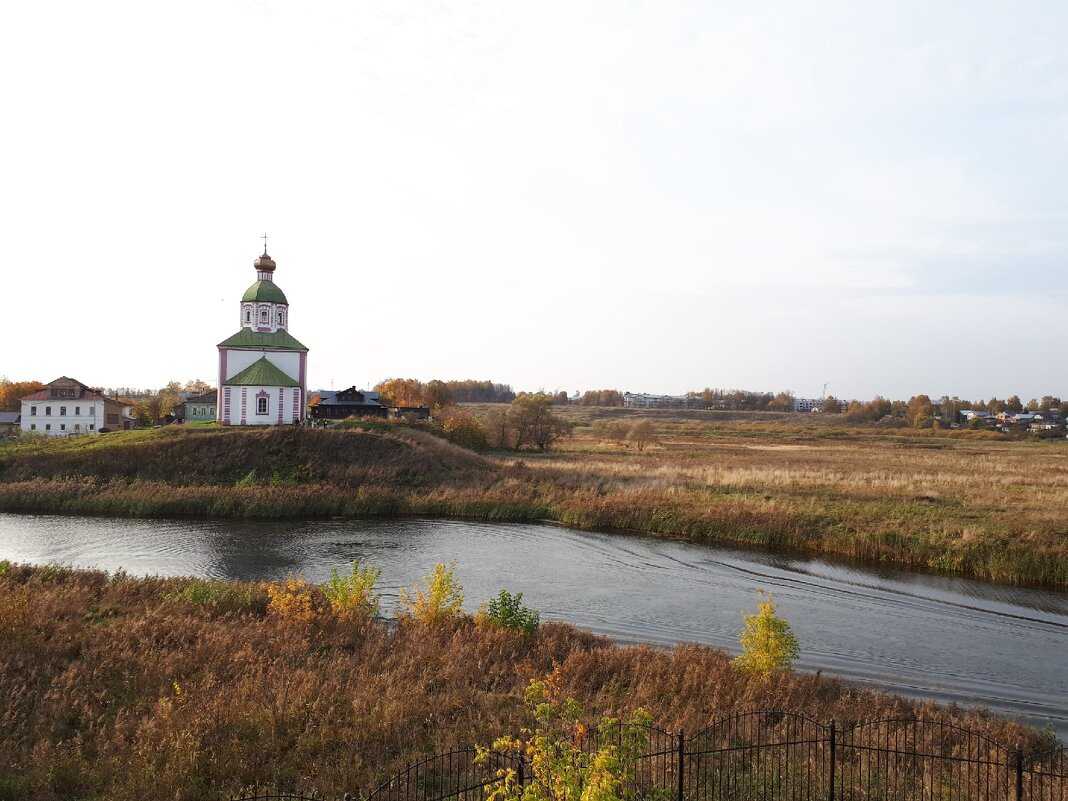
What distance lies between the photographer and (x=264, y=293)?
61500mm

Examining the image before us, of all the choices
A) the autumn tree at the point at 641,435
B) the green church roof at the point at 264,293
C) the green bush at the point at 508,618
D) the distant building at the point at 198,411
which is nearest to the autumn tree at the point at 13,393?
the distant building at the point at 198,411

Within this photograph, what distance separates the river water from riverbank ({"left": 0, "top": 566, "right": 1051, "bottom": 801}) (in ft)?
10.9

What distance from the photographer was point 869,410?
17762cm

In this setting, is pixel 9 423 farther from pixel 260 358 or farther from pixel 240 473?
pixel 240 473

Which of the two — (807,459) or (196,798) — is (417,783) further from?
(807,459)

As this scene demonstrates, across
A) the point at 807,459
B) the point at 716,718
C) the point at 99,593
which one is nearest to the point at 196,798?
the point at 716,718

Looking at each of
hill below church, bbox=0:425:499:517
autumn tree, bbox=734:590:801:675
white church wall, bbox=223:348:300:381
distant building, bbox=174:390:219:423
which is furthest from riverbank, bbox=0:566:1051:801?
distant building, bbox=174:390:219:423

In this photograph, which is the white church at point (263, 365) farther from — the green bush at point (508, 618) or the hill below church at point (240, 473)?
the green bush at point (508, 618)

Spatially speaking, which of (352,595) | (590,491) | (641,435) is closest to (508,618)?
(352,595)

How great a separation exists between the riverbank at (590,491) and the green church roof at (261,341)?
1001 centimetres

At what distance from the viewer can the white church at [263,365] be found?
5656cm

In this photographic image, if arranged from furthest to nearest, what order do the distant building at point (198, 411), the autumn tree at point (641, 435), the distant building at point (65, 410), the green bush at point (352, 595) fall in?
1. the distant building at point (198, 411)
2. the autumn tree at point (641, 435)
3. the distant building at point (65, 410)
4. the green bush at point (352, 595)

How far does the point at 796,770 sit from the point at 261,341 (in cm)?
5738

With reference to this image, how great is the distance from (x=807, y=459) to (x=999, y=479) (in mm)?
16736
